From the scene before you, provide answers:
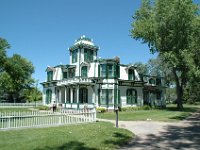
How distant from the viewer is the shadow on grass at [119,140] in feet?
37.6

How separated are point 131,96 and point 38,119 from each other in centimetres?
2476

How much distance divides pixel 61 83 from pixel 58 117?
2245 cm

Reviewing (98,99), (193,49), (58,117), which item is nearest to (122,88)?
(98,99)

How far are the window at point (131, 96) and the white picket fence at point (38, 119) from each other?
1994 centimetres

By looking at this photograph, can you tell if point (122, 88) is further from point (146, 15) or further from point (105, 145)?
point (105, 145)

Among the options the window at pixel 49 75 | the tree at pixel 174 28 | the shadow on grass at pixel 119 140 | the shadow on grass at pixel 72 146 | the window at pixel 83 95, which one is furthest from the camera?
the window at pixel 49 75

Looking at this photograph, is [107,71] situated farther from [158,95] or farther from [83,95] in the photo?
[158,95]

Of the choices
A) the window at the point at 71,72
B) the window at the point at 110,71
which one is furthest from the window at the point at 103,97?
the window at the point at 71,72

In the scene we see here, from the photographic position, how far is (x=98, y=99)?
35719mm

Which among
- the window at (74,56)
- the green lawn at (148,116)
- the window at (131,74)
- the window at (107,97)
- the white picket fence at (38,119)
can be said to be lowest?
the green lawn at (148,116)

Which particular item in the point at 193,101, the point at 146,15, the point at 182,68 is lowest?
the point at 193,101

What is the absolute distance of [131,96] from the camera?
39.2 metres

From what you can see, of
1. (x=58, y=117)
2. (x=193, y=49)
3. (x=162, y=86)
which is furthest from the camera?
(x=162, y=86)

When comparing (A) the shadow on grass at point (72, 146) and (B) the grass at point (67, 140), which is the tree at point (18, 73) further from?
(A) the shadow on grass at point (72, 146)
